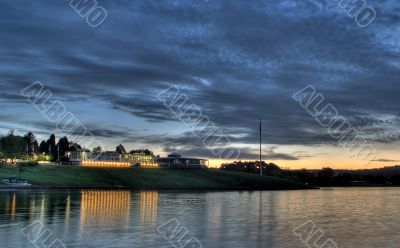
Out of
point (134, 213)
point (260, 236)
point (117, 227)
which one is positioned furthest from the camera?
point (134, 213)

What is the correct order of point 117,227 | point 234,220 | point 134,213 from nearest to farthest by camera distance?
1. point 117,227
2. point 234,220
3. point 134,213

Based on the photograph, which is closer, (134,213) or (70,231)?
(70,231)

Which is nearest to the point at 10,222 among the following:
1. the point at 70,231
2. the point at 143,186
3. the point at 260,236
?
the point at 70,231

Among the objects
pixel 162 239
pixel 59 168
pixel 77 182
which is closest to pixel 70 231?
pixel 162 239

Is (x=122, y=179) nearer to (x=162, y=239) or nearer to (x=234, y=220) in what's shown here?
(x=234, y=220)

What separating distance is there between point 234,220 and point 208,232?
12.0 meters

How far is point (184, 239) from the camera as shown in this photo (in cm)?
3616

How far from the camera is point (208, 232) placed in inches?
1614

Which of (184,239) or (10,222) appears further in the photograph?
(10,222)

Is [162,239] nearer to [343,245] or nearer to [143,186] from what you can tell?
[343,245]

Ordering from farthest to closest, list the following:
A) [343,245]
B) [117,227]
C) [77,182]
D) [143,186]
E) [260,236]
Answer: [143,186] < [77,182] < [117,227] < [260,236] < [343,245]

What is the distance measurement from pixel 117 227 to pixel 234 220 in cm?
1461

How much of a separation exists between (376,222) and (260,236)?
21933 millimetres

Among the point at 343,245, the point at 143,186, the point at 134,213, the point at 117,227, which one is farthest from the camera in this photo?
the point at 143,186
